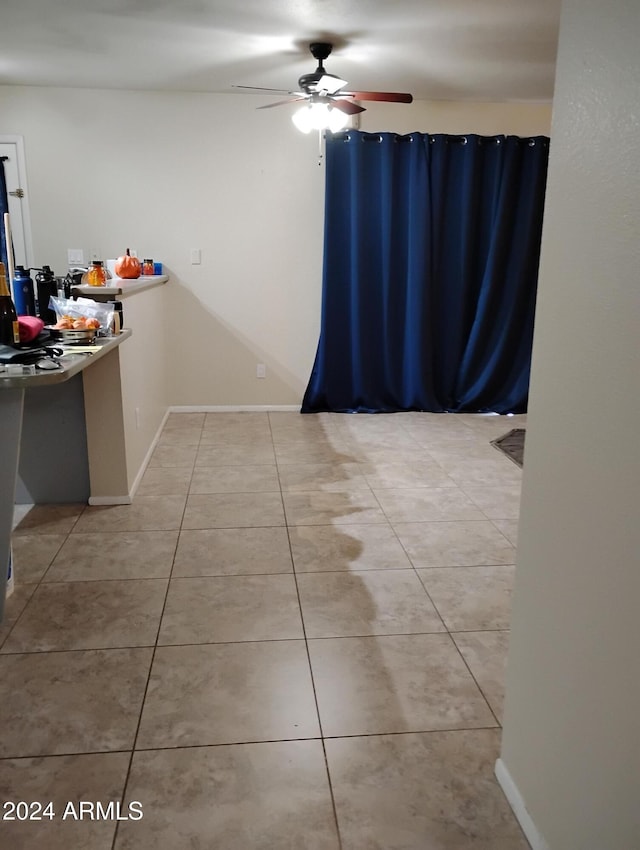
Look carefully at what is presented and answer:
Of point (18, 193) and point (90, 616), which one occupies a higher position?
point (18, 193)

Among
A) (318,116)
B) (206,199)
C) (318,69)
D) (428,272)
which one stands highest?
(318,69)

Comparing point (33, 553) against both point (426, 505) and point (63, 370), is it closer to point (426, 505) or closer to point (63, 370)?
point (63, 370)

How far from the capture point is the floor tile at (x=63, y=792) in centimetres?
146

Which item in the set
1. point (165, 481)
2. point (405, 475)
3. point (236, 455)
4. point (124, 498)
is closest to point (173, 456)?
point (236, 455)

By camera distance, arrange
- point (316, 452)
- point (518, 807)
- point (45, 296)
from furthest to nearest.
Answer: point (316, 452)
point (45, 296)
point (518, 807)

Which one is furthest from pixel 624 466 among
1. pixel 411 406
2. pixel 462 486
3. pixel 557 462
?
pixel 411 406

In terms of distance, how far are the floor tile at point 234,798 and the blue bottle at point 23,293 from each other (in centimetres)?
190

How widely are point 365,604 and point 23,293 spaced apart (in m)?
1.87

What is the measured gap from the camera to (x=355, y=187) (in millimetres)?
4992

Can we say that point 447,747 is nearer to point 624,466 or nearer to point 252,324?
point 624,466

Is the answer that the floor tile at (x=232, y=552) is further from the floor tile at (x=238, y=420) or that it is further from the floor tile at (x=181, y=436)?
the floor tile at (x=238, y=420)

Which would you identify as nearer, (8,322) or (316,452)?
(8,322)

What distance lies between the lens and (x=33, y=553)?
2.80m

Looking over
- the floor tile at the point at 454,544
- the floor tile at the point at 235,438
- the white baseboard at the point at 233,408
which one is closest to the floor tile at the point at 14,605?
the floor tile at the point at 454,544
